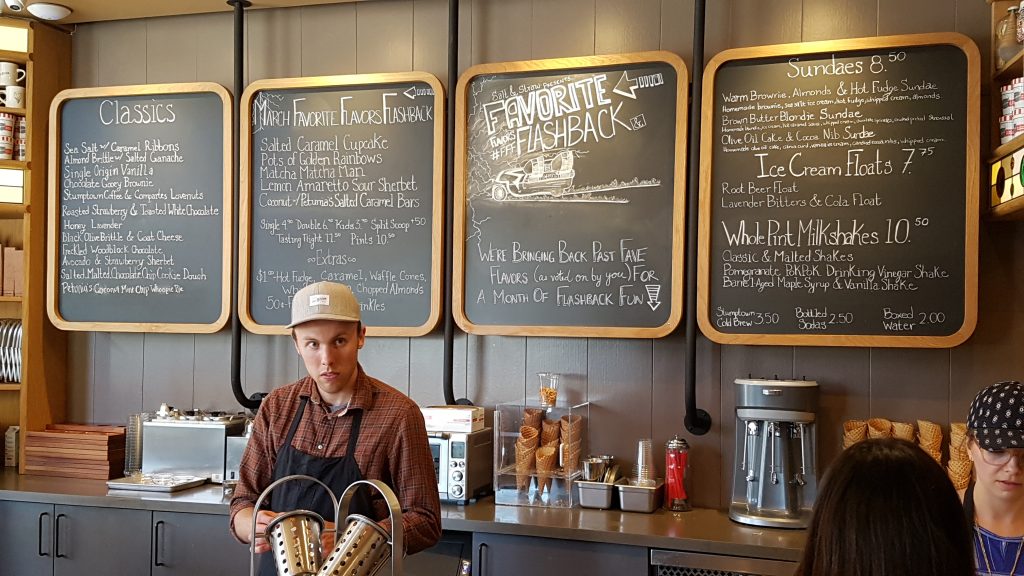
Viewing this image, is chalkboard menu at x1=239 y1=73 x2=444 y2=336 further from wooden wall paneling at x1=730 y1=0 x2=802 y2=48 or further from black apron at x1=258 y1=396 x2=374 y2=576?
black apron at x1=258 y1=396 x2=374 y2=576

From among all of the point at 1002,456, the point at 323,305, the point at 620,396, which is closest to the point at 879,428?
the point at 620,396

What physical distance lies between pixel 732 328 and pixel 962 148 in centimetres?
97

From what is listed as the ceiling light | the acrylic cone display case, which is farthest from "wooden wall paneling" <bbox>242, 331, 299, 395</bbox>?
the ceiling light

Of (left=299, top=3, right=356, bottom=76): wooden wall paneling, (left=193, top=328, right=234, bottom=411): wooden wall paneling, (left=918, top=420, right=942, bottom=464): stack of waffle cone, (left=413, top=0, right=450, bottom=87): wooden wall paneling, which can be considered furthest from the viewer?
(left=193, top=328, right=234, bottom=411): wooden wall paneling

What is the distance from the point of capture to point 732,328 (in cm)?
347

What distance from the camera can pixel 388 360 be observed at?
13.1ft

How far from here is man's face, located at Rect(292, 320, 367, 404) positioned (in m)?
2.45

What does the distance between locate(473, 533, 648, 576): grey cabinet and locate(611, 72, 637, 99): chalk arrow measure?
163 cm

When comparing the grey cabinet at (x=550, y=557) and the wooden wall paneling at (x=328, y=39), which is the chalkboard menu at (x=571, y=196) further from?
the grey cabinet at (x=550, y=557)

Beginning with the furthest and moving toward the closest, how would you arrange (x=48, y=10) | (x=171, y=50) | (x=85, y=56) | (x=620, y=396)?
(x=85, y=56)
(x=171, y=50)
(x=48, y=10)
(x=620, y=396)

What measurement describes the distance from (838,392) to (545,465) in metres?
1.07

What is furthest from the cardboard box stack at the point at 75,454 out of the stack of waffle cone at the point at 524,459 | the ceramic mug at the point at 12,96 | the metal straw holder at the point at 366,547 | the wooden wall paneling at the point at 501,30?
the metal straw holder at the point at 366,547

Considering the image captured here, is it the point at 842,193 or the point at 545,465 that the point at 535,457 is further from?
the point at 842,193

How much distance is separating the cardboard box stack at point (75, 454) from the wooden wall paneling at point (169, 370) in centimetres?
24
